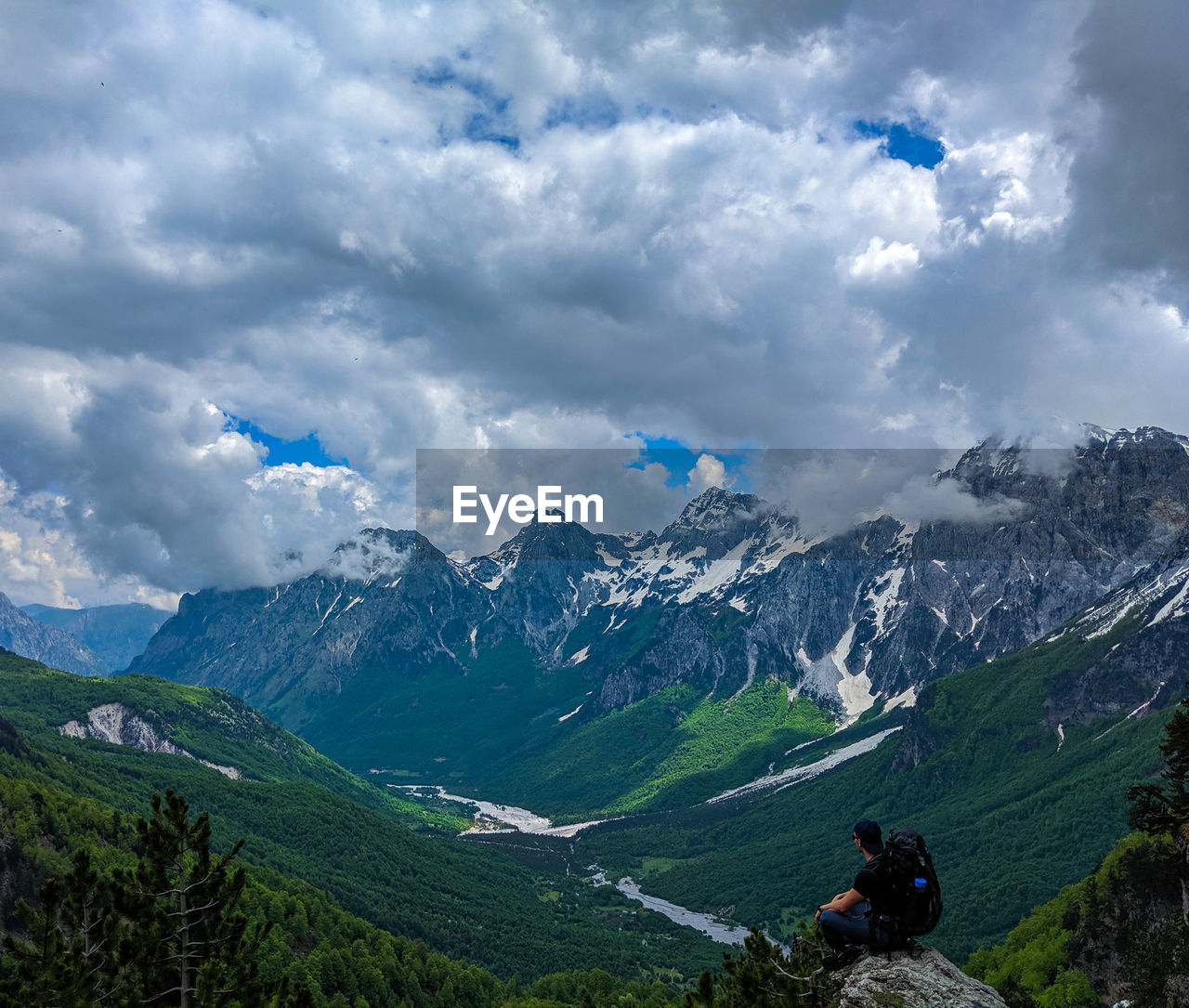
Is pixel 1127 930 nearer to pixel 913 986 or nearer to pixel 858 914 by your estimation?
pixel 858 914

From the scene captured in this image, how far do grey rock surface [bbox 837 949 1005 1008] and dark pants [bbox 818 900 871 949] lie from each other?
0.86 metres

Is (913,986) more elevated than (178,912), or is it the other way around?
(913,986)

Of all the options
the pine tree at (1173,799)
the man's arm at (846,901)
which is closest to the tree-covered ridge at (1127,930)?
the pine tree at (1173,799)

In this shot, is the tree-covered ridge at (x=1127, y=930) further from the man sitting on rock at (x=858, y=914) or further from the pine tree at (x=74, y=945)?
the pine tree at (x=74, y=945)

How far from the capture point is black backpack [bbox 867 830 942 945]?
832 inches

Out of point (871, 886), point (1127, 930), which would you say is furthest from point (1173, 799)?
point (871, 886)

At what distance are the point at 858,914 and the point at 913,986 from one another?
2.33 m

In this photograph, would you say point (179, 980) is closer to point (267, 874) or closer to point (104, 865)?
point (104, 865)

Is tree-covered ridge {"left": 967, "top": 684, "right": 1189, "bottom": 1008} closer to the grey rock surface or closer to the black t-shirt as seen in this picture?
the grey rock surface

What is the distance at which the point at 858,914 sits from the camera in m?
23.9

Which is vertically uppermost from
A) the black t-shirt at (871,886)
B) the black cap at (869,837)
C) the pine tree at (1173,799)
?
the black cap at (869,837)

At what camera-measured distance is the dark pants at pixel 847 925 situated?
23.1m

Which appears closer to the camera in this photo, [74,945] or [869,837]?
[869,837]

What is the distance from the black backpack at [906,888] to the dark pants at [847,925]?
725 mm
